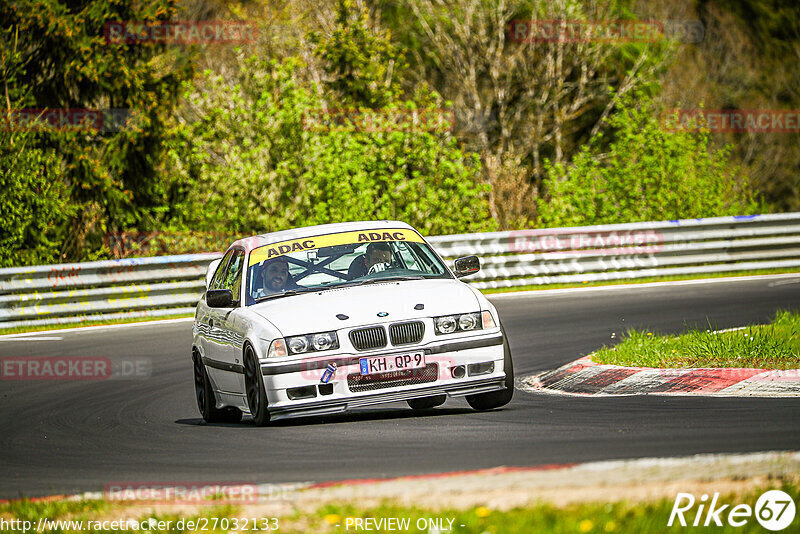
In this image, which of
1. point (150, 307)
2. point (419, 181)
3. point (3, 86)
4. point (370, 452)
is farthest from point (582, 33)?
point (370, 452)

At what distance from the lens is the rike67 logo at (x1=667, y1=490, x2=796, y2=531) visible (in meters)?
5.32

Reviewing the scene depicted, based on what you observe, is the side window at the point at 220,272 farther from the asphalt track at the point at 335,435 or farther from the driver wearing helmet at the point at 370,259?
the driver wearing helmet at the point at 370,259

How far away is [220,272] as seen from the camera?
39.4ft

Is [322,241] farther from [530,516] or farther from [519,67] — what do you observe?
[519,67]

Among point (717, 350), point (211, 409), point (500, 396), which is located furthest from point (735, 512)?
point (211, 409)

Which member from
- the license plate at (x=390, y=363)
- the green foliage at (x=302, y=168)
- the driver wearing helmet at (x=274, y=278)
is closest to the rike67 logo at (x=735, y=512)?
the license plate at (x=390, y=363)

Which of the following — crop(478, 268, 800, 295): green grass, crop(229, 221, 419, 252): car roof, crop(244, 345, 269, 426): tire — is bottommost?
crop(478, 268, 800, 295): green grass

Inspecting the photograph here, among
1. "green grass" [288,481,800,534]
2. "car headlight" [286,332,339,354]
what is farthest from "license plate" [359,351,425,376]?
"green grass" [288,481,800,534]

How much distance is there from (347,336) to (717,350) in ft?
11.9

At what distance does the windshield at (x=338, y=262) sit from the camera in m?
10.4

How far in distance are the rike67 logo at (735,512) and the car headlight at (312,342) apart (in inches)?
158

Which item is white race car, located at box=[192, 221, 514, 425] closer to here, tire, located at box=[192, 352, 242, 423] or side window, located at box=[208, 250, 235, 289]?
tire, located at box=[192, 352, 242, 423]

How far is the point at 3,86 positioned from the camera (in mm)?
25828

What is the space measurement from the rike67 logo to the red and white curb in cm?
424
